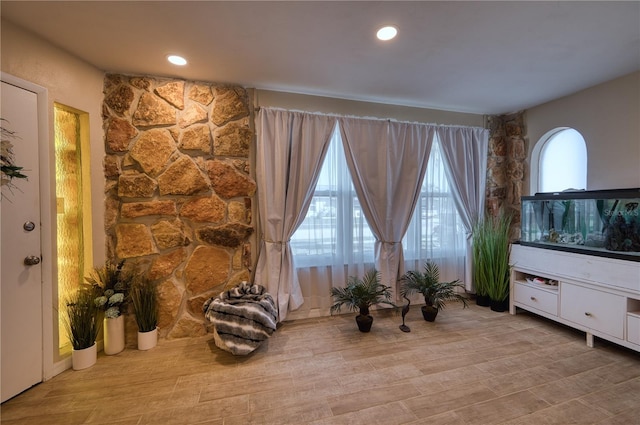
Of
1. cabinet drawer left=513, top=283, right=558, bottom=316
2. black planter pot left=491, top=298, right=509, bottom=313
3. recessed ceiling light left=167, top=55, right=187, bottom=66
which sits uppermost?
recessed ceiling light left=167, top=55, right=187, bottom=66

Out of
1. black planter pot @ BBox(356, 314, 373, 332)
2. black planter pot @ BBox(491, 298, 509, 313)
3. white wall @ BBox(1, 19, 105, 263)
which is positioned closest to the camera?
white wall @ BBox(1, 19, 105, 263)

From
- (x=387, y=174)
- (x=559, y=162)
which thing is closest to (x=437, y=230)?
(x=387, y=174)

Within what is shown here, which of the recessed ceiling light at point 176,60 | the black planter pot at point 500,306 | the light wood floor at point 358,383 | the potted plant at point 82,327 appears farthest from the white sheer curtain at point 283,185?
the black planter pot at point 500,306

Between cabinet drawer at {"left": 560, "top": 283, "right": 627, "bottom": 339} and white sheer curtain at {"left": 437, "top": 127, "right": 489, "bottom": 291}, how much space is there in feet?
3.16

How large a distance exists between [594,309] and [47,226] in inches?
173

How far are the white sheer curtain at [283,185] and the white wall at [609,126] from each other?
273 centimetres

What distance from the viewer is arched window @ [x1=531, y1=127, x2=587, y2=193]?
113 inches

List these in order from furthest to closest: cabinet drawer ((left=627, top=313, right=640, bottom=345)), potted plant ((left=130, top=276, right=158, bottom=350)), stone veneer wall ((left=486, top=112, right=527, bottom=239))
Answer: stone veneer wall ((left=486, top=112, right=527, bottom=239)) < potted plant ((left=130, top=276, right=158, bottom=350)) < cabinet drawer ((left=627, top=313, right=640, bottom=345))

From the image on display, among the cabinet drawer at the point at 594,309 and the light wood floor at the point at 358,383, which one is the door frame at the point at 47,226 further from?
the cabinet drawer at the point at 594,309

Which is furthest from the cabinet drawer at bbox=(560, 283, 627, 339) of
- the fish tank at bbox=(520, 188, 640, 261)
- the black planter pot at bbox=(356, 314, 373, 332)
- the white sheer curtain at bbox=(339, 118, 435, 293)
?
the black planter pot at bbox=(356, 314, 373, 332)

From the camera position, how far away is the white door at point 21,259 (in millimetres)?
1640

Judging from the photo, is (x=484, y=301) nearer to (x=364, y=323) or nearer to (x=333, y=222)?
(x=364, y=323)

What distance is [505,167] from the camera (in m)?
3.53

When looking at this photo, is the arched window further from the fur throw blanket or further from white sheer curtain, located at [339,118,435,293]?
the fur throw blanket
